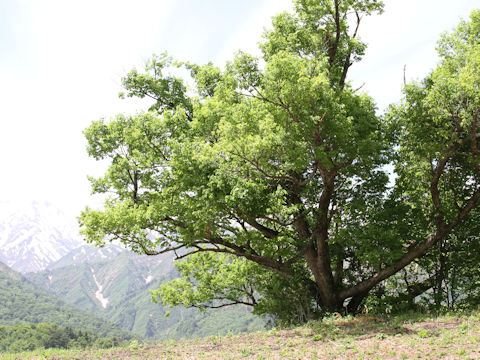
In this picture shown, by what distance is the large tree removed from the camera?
12102mm

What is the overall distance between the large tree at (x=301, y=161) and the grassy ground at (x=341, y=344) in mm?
3372

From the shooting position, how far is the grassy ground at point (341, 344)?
840cm

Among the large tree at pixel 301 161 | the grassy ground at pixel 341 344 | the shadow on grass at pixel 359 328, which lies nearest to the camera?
the grassy ground at pixel 341 344

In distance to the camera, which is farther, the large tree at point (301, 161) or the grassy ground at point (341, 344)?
the large tree at point (301, 161)

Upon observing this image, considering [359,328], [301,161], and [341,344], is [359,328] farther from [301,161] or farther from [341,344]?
[301,161]

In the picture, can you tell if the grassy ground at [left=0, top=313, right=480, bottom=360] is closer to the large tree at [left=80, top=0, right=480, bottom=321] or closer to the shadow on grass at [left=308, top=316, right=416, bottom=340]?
the shadow on grass at [left=308, top=316, right=416, bottom=340]

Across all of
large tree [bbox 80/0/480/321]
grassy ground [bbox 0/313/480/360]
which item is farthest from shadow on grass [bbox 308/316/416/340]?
large tree [bbox 80/0/480/321]

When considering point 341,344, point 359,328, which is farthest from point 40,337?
point 341,344

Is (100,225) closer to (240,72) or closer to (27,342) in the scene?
(240,72)

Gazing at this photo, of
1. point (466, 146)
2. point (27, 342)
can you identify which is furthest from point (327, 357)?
point (27, 342)

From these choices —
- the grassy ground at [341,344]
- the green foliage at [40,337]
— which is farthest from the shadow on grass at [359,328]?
the green foliage at [40,337]

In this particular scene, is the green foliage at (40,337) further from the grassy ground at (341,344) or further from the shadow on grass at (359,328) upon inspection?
the shadow on grass at (359,328)

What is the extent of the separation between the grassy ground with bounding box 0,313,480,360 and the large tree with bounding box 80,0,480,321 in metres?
3.37

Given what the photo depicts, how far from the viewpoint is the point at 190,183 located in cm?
1348
